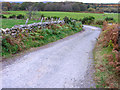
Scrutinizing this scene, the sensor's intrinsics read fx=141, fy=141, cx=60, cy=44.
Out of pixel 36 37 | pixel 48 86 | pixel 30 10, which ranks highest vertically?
pixel 30 10

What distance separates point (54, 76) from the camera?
19.6 feet

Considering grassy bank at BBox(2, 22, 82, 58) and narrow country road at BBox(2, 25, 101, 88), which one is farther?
grassy bank at BBox(2, 22, 82, 58)

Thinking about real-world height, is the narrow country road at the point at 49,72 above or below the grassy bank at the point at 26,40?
below

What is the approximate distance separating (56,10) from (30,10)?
50.4 feet

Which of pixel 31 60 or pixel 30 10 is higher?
pixel 30 10

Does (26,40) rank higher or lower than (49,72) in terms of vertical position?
higher

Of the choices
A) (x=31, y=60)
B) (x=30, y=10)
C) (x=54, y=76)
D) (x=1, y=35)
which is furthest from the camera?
(x=30, y=10)

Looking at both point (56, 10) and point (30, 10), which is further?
point (56, 10)

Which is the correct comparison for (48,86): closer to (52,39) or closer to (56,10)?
(52,39)

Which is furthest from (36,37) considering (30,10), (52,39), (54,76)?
(30,10)

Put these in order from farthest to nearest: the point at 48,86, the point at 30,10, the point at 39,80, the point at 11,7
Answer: the point at 11,7 < the point at 30,10 < the point at 39,80 < the point at 48,86

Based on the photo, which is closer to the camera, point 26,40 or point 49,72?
point 49,72

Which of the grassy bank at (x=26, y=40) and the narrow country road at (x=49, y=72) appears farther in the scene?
the grassy bank at (x=26, y=40)

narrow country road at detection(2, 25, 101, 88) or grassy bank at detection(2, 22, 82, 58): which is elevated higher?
grassy bank at detection(2, 22, 82, 58)
